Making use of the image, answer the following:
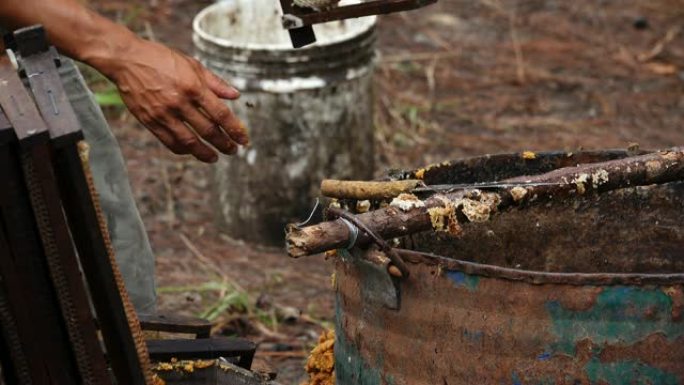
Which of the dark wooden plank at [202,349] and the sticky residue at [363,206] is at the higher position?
A: the sticky residue at [363,206]

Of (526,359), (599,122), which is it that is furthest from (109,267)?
(599,122)

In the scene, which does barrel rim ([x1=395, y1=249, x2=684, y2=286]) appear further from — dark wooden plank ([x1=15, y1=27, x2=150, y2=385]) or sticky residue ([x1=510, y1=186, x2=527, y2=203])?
dark wooden plank ([x1=15, y1=27, x2=150, y2=385])

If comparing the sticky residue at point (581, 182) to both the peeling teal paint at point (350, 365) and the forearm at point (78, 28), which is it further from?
the forearm at point (78, 28)

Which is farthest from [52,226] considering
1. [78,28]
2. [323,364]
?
[323,364]

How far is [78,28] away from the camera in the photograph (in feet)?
8.87

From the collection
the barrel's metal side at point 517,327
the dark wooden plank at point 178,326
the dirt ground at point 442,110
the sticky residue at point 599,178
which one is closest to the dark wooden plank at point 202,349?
the dark wooden plank at point 178,326

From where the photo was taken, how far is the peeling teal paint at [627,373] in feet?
7.34

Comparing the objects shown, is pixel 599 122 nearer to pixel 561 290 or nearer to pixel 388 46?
pixel 388 46

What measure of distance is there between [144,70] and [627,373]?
3.94 feet

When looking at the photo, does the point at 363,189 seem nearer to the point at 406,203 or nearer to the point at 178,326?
the point at 406,203

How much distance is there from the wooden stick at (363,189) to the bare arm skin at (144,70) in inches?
14.1

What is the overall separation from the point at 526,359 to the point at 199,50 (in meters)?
2.85

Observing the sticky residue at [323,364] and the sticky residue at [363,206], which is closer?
the sticky residue at [363,206]

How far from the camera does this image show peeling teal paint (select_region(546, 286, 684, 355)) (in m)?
2.19
